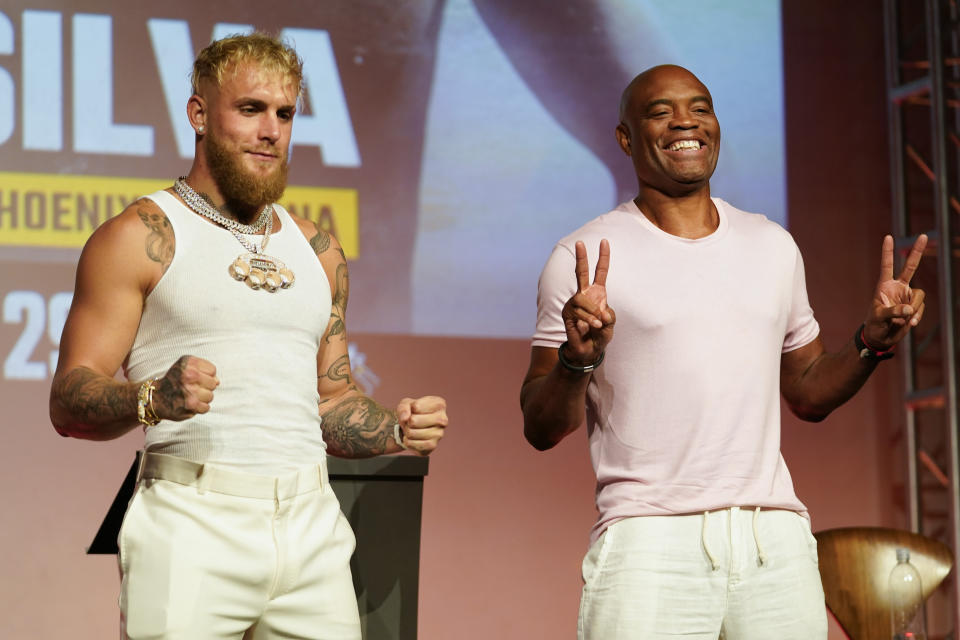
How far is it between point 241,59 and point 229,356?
59 centimetres

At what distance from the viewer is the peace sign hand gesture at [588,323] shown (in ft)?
6.74

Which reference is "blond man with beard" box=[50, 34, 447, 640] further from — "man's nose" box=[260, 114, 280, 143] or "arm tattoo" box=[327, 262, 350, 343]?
"arm tattoo" box=[327, 262, 350, 343]

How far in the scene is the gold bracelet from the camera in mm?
1869

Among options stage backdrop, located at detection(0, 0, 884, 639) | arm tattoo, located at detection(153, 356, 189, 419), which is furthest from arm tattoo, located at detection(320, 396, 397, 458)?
stage backdrop, located at detection(0, 0, 884, 639)

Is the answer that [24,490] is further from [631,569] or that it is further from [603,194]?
[631,569]

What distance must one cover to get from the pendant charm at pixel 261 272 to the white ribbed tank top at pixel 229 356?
13 millimetres

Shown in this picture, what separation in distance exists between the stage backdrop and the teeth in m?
2.60

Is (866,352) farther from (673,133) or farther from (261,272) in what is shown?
(261,272)

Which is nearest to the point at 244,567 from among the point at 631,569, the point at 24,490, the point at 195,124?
the point at 631,569

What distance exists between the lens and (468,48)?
5.10 m

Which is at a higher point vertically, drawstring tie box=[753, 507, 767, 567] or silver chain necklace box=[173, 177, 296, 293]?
silver chain necklace box=[173, 177, 296, 293]

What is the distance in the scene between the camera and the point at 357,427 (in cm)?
225

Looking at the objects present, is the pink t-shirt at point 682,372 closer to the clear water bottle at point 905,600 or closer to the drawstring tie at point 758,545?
the drawstring tie at point 758,545

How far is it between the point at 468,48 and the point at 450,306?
113cm
